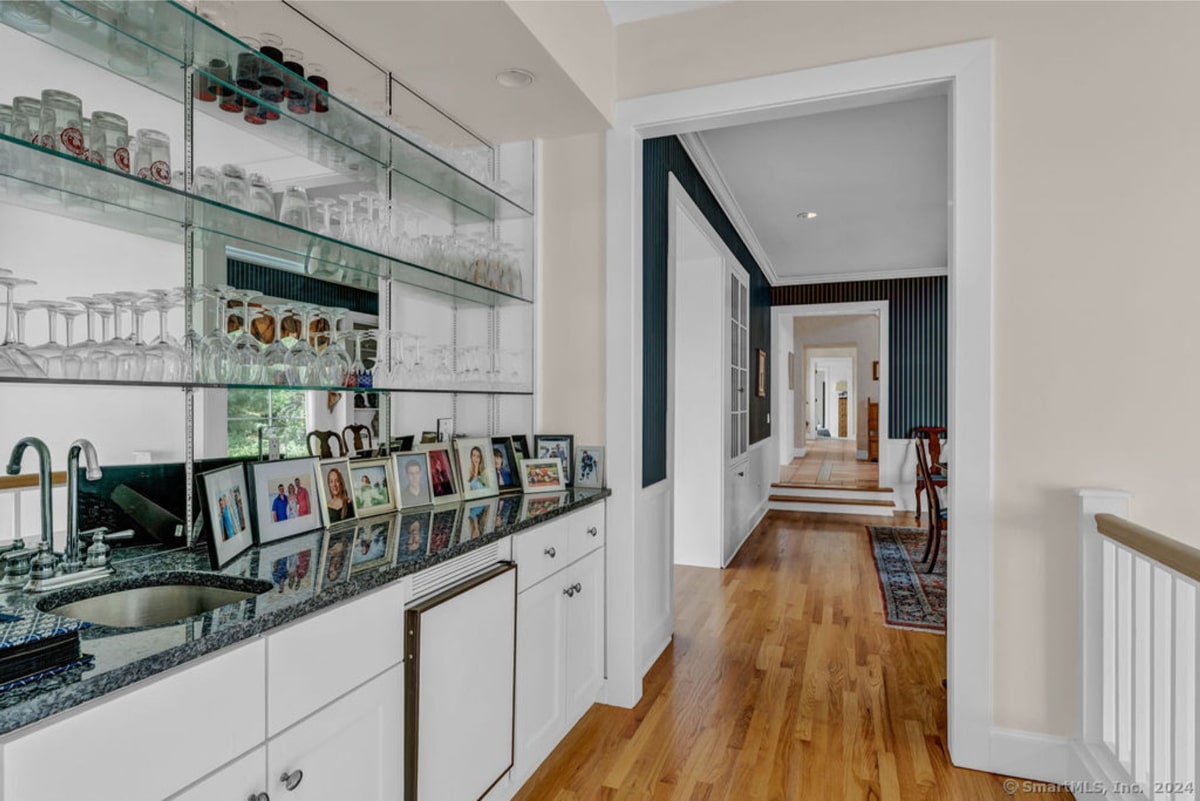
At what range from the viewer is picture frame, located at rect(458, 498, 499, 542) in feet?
6.05

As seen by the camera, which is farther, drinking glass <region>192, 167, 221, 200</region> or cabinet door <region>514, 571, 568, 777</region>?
cabinet door <region>514, 571, 568, 777</region>

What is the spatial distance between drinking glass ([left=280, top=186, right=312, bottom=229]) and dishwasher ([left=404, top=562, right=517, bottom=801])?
3.55ft

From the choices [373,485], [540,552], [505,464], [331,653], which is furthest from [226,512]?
[505,464]

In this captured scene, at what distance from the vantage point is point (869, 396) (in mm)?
11867

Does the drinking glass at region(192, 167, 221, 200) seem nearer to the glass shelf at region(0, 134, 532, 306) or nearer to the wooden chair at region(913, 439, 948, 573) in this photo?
the glass shelf at region(0, 134, 532, 306)

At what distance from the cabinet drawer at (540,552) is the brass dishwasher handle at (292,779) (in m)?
0.87

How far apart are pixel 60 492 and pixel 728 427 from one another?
4.36 meters

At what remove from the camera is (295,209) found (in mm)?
1804

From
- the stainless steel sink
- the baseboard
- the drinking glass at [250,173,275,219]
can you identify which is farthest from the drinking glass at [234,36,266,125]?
the baseboard

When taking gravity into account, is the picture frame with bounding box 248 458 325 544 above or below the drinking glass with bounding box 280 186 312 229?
below

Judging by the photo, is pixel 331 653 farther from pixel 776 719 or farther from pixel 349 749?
pixel 776 719

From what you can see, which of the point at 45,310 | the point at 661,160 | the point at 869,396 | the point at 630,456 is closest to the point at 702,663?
the point at 630,456

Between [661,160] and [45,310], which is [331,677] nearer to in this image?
[45,310]

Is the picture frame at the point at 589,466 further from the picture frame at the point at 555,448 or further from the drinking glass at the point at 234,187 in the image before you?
the drinking glass at the point at 234,187
